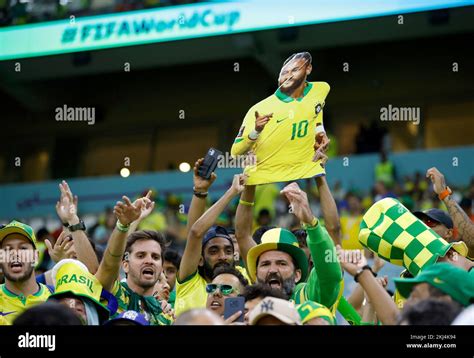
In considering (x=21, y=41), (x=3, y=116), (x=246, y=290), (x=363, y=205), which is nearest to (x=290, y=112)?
(x=246, y=290)

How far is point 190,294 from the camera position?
6.27m

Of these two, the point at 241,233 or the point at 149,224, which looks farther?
the point at 149,224

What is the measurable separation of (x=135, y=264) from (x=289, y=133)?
1201mm

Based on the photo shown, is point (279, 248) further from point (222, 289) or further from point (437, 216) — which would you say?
point (437, 216)

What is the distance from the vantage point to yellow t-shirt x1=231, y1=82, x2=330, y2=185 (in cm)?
610

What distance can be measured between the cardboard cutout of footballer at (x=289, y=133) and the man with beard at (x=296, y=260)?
0.38 m

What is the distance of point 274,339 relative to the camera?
164 inches

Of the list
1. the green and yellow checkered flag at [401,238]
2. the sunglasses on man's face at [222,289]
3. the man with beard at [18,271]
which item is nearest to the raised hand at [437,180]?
the green and yellow checkered flag at [401,238]

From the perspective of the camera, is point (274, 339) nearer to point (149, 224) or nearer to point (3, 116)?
point (149, 224)

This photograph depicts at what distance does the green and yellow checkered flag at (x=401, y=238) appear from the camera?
18.2ft

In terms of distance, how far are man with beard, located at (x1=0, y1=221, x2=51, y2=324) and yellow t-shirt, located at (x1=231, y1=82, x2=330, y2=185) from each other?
55.7 inches

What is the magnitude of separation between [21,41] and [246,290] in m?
11.6

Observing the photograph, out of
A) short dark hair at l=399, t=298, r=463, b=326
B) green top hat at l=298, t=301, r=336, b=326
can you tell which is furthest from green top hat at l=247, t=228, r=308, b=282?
short dark hair at l=399, t=298, r=463, b=326

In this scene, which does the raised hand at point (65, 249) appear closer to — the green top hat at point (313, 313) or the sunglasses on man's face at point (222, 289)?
the sunglasses on man's face at point (222, 289)
